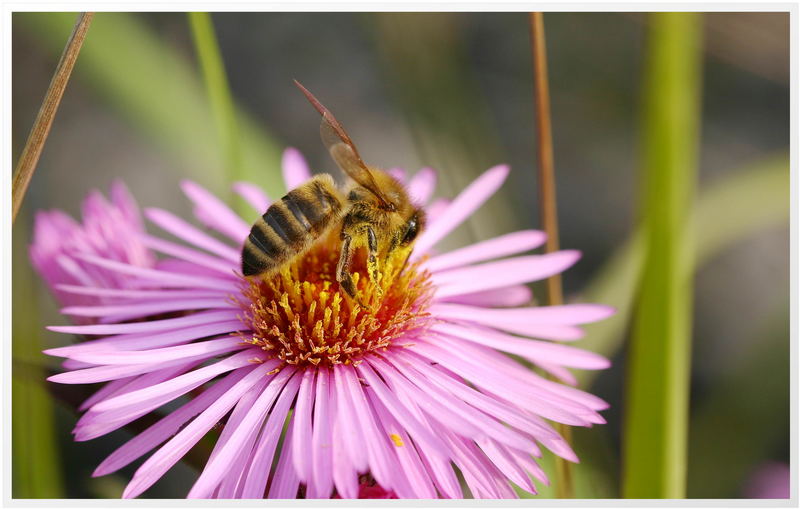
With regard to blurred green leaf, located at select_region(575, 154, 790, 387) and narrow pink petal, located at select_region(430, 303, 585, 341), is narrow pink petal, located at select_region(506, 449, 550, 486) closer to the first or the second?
narrow pink petal, located at select_region(430, 303, 585, 341)

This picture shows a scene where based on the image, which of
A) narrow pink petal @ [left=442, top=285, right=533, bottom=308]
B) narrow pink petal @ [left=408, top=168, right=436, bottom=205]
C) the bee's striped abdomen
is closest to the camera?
the bee's striped abdomen

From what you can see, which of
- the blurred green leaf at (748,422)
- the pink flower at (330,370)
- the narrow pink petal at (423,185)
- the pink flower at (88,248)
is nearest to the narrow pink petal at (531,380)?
the pink flower at (330,370)

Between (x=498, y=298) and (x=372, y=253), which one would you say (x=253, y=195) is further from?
(x=498, y=298)

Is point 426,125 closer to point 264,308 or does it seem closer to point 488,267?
point 488,267

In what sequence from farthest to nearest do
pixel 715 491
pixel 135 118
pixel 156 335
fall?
pixel 715 491 → pixel 135 118 → pixel 156 335

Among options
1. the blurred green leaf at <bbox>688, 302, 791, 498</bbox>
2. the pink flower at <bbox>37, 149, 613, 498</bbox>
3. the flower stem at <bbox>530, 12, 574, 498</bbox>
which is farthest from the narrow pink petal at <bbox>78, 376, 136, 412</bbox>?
the blurred green leaf at <bbox>688, 302, 791, 498</bbox>

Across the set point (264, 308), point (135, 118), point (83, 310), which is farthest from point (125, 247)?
point (135, 118)

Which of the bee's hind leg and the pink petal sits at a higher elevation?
the bee's hind leg

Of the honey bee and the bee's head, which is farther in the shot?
the bee's head
